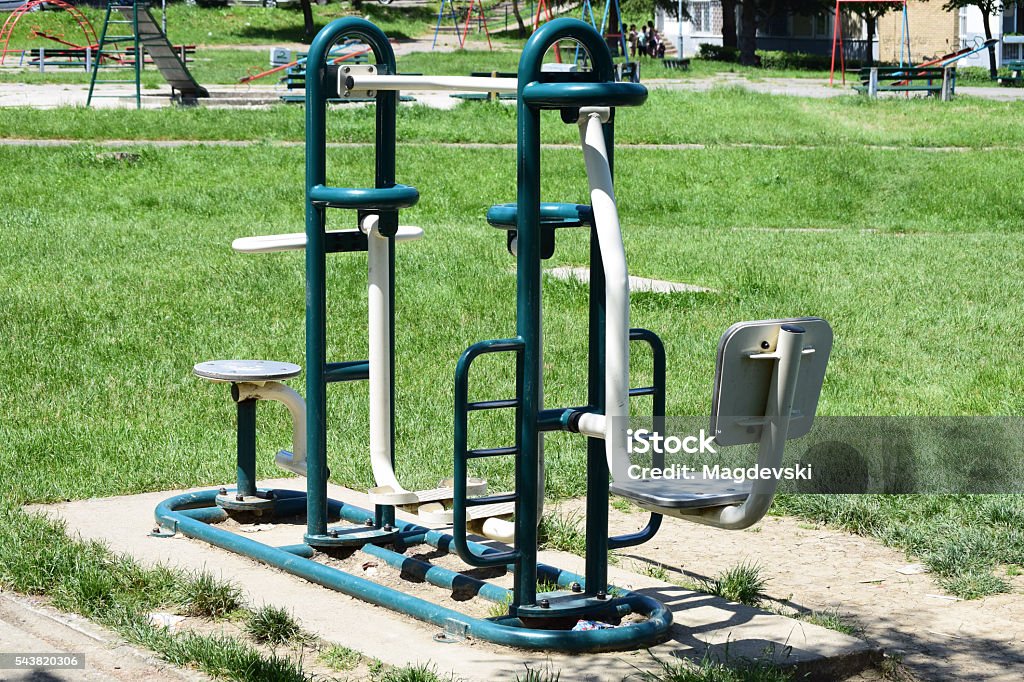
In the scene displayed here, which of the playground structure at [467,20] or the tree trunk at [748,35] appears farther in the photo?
the tree trunk at [748,35]

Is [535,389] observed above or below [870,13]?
below

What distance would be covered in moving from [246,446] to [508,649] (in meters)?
1.95

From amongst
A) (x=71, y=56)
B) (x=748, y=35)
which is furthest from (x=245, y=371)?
(x=748, y=35)

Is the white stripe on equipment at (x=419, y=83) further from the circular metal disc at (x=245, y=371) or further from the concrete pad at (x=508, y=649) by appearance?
the concrete pad at (x=508, y=649)

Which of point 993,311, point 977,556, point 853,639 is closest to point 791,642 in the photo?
point 853,639

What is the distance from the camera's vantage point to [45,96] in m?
26.8

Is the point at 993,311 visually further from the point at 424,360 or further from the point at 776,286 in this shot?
the point at 424,360

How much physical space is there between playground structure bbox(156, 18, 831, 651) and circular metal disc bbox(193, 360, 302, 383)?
46cm

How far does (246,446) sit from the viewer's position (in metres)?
5.89

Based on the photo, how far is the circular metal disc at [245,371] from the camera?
568 centimetres

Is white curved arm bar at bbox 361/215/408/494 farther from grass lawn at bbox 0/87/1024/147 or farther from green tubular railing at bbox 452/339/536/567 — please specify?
grass lawn at bbox 0/87/1024/147

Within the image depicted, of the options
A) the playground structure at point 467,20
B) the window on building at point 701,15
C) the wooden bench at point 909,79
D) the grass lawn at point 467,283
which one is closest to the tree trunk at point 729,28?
the window on building at point 701,15

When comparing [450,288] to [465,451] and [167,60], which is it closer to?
[465,451]

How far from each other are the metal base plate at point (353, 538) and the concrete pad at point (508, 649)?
208mm
